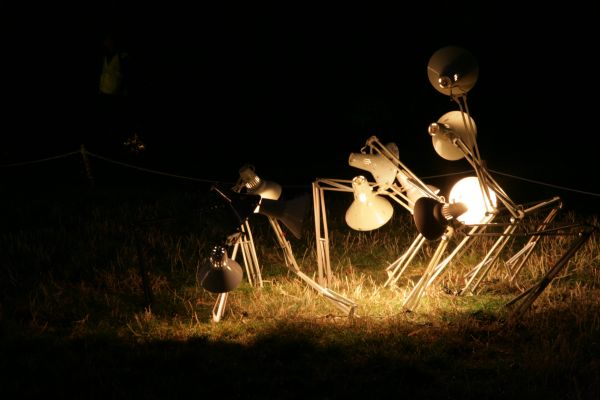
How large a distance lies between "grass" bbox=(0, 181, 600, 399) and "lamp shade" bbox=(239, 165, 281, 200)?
37 centimetres

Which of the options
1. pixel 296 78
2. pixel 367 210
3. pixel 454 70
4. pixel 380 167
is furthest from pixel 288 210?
pixel 296 78

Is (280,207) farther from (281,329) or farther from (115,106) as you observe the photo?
Result: (115,106)

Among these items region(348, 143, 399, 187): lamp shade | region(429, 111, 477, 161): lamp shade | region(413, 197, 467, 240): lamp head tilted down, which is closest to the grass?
region(413, 197, 467, 240): lamp head tilted down

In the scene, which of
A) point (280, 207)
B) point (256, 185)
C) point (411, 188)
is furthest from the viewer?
point (411, 188)

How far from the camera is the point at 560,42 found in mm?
17547

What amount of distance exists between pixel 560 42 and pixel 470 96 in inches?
95.5

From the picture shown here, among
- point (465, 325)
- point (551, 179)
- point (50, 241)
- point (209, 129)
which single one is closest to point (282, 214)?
point (465, 325)

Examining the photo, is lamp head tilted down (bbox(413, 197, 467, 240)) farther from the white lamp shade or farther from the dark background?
the dark background

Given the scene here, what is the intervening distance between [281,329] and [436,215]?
1434 millimetres

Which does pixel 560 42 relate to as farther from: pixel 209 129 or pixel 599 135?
pixel 209 129

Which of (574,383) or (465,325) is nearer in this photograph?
(574,383)

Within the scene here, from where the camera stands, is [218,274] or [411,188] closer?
[218,274]

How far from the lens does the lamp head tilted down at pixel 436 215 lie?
5.17 meters

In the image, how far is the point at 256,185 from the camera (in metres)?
5.67
